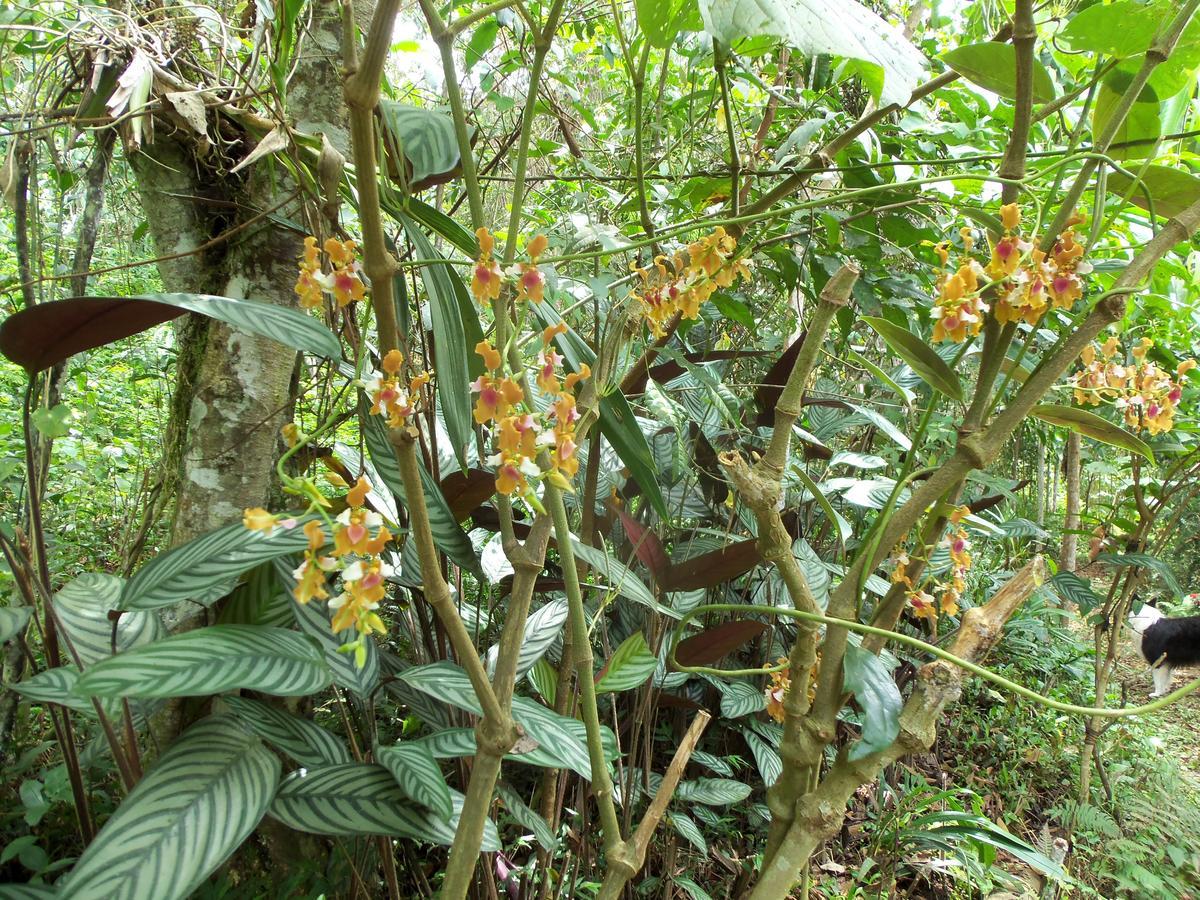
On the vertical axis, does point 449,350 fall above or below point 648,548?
above

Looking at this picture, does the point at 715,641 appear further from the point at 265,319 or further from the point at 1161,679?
the point at 1161,679

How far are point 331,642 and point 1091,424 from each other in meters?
0.75

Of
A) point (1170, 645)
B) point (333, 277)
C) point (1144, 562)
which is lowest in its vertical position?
point (1170, 645)

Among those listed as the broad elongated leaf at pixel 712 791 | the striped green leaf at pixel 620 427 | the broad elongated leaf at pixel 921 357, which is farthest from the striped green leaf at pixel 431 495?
the broad elongated leaf at pixel 712 791

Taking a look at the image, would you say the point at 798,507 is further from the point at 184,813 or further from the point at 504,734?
the point at 184,813

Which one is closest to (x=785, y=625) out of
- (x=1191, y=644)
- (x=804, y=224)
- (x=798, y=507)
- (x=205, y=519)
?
(x=798, y=507)

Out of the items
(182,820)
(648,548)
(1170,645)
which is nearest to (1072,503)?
(1170,645)

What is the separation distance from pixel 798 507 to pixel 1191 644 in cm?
183

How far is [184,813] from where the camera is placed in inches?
21.3

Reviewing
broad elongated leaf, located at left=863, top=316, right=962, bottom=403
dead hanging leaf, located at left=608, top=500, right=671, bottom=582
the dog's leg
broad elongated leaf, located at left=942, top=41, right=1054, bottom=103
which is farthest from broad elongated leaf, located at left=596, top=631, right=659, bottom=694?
the dog's leg

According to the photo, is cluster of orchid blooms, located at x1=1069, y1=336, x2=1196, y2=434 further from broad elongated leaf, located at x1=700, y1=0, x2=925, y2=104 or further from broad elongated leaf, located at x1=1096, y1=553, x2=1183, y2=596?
broad elongated leaf, located at x1=1096, y1=553, x2=1183, y2=596

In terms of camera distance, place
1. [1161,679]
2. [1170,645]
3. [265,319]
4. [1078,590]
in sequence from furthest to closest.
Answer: [1161,679] → [1170,645] → [1078,590] → [265,319]

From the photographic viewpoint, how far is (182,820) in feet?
1.76

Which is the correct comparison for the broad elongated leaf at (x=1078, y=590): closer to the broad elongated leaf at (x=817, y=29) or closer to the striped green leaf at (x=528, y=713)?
the striped green leaf at (x=528, y=713)
